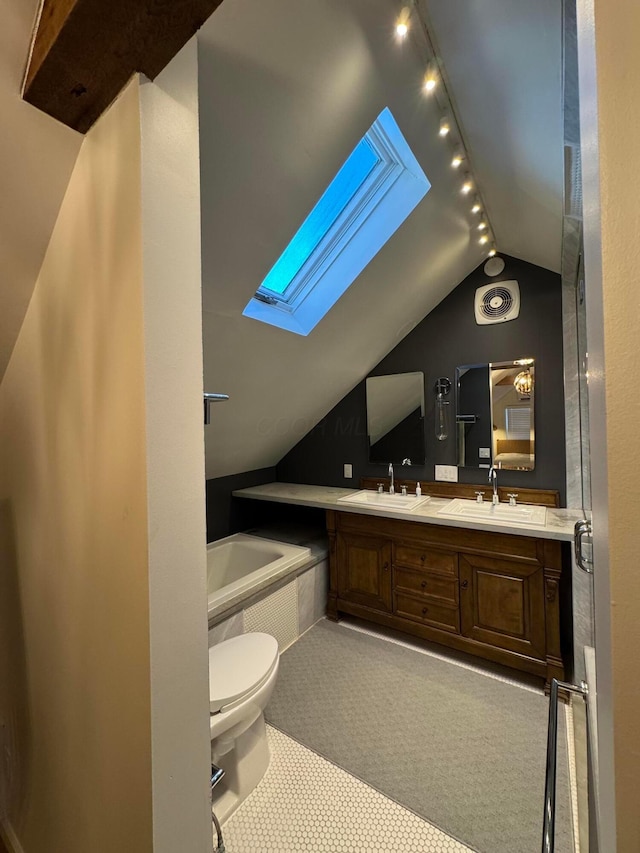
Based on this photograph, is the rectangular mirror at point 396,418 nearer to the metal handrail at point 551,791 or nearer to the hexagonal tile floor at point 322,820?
the hexagonal tile floor at point 322,820

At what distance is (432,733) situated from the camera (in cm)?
159

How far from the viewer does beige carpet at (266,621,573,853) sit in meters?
1.26

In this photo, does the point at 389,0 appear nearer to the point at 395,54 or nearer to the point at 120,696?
the point at 395,54

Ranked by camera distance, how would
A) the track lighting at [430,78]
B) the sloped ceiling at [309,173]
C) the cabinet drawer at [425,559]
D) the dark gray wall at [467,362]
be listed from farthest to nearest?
the dark gray wall at [467,362] → the cabinet drawer at [425,559] → the track lighting at [430,78] → the sloped ceiling at [309,173]

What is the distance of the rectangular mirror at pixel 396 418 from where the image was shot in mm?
2648

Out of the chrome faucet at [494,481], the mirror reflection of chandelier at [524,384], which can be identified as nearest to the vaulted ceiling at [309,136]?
the mirror reflection of chandelier at [524,384]

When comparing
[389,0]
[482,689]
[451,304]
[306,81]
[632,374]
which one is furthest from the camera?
[451,304]

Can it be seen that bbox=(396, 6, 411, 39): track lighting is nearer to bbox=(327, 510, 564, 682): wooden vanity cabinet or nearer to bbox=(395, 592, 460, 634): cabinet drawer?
bbox=(327, 510, 564, 682): wooden vanity cabinet

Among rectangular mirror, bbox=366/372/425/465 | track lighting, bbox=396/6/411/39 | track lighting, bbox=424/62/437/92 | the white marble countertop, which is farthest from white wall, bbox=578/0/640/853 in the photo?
rectangular mirror, bbox=366/372/425/465

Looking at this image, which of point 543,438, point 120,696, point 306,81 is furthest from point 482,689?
point 306,81

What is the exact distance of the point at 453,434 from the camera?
2.52 meters

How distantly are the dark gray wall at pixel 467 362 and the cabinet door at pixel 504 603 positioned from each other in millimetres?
628

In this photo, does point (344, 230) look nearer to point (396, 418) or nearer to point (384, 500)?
point (396, 418)

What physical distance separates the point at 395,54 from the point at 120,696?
6.34ft
